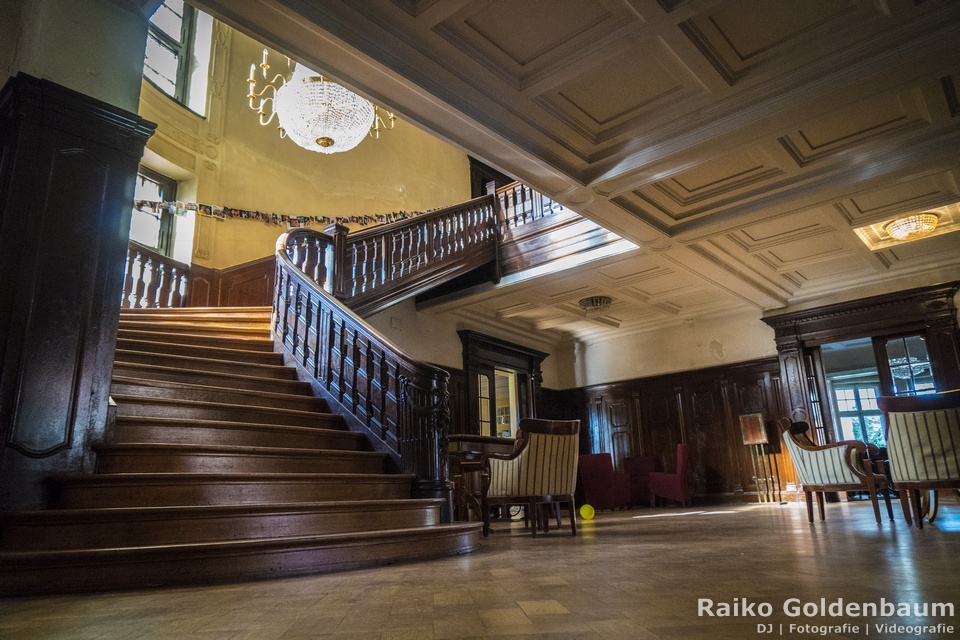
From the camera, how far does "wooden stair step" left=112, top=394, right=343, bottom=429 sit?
3.65m

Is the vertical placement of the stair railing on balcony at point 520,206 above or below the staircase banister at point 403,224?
above

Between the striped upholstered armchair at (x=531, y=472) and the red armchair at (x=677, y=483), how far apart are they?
478 centimetres

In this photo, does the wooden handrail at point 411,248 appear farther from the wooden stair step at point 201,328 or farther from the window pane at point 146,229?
the window pane at point 146,229

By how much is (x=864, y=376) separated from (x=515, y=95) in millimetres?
12252

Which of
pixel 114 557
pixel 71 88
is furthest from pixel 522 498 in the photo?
pixel 71 88

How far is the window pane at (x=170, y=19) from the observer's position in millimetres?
9492

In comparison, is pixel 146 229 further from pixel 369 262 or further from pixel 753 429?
pixel 753 429

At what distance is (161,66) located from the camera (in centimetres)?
930

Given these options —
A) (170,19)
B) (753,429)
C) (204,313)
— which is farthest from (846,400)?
(170,19)

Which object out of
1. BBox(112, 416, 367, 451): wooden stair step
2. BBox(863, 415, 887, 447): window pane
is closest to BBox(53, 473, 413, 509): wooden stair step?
BBox(112, 416, 367, 451): wooden stair step

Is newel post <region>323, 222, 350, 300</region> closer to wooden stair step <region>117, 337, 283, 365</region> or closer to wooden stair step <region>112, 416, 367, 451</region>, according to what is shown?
wooden stair step <region>117, 337, 283, 365</region>

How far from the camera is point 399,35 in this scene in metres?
3.80

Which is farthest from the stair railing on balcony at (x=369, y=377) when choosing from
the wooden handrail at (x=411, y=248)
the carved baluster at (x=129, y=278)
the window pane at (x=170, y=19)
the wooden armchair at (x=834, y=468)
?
the window pane at (x=170, y=19)

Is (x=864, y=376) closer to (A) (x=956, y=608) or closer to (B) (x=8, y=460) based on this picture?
(A) (x=956, y=608)
